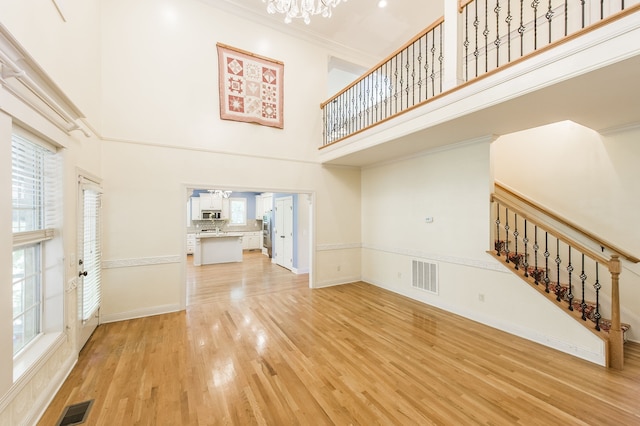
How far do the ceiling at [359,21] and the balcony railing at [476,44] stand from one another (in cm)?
71

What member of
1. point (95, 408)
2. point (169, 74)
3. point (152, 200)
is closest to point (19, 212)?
point (95, 408)

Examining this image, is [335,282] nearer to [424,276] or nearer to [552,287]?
[424,276]

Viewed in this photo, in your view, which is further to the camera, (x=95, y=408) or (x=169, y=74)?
(x=169, y=74)

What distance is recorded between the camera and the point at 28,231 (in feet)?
6.99

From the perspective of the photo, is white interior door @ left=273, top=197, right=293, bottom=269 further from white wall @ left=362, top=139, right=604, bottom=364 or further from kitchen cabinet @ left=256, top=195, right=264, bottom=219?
kitchen cabinet @ left=256, top=195, right=264, bottom=219

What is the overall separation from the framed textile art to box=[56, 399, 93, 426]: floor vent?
4258 mm

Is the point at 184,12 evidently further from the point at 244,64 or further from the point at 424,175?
the point at 424,175

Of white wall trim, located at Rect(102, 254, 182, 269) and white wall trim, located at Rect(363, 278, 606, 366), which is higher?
white wall trim, located at Rect(102, 254, 182, 269)

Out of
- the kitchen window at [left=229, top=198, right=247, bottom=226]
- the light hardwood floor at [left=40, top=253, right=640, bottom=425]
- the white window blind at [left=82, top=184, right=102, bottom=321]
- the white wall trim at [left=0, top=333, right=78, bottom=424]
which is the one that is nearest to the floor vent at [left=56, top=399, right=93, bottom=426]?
the light hardwood floor at [left=40, top=253, right=640, bottom=425]

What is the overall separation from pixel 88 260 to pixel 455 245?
5.24 meters

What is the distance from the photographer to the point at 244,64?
4.95 m

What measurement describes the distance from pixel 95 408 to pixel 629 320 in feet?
19.3

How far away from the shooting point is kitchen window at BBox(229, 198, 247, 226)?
1114 cm

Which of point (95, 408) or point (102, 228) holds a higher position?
point (102, 228)
